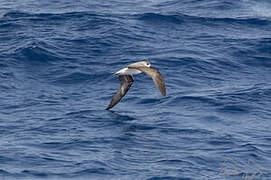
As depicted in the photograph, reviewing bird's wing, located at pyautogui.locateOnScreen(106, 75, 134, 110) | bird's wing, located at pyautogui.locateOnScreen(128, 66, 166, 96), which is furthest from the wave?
bird's wing, located at pyautogui.locateOnScreen(128, 66, 166, 96)

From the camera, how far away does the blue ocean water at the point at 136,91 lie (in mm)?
15773

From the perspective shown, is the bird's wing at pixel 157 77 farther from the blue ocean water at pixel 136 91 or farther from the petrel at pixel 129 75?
the blue ocean water at pixel 136 91

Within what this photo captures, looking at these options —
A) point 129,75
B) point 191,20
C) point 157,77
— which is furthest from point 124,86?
point 191,20

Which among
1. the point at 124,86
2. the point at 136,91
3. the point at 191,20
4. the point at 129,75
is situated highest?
the point at 191,20

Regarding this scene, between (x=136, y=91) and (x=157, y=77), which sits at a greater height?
(x=157, y=77)

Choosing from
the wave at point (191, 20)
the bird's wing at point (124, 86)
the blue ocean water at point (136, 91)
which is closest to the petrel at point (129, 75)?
the bird's wing at point (124, 86)

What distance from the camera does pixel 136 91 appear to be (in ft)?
73.9

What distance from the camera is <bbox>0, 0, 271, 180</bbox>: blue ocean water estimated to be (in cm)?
1577

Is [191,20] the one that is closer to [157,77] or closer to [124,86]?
[124,86]

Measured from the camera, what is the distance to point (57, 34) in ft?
91.6

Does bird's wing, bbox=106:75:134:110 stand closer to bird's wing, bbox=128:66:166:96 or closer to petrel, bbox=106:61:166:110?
petrel, bbox=106:61:166:110

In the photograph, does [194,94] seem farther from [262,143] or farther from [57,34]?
[57,34]

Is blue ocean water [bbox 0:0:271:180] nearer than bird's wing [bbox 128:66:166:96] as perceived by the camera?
Yes

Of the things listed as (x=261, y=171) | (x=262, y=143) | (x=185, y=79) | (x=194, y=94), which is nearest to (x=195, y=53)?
(x=185, y=79)
